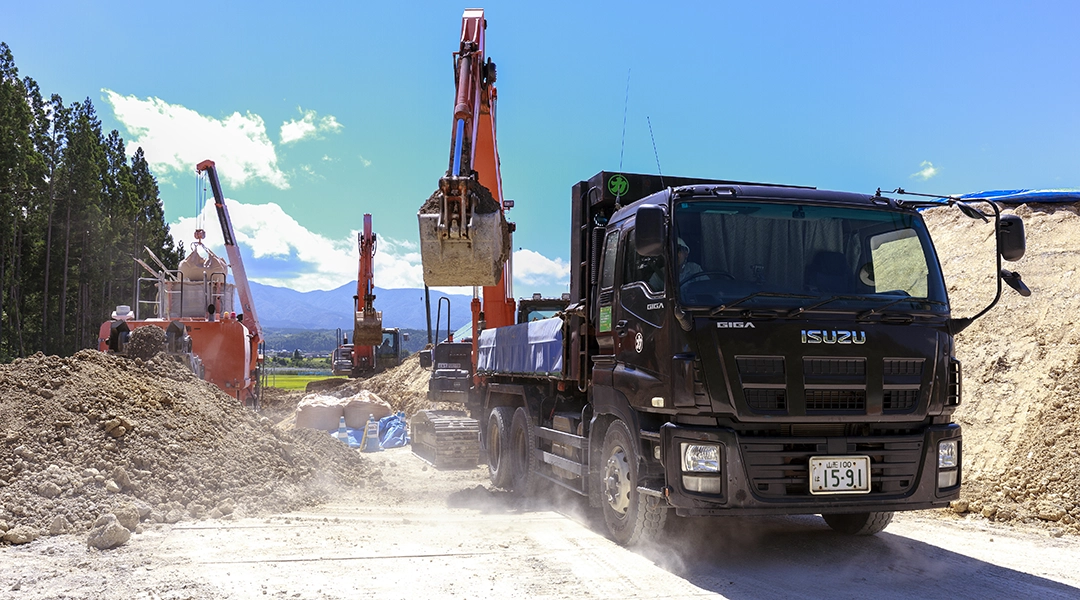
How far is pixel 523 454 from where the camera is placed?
10.4 meters

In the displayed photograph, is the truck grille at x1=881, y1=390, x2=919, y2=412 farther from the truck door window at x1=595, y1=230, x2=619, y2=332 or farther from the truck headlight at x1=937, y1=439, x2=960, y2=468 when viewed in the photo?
the truck door window at x1=595, y1=230, x2=619, y2=332

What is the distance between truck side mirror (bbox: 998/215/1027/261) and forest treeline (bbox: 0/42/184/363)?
113 feet

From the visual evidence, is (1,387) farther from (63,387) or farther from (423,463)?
(423,463)

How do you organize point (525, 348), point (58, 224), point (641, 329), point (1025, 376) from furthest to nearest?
1. point (58, 224)
2. point (1025, 376)
3. point (525, 348)
4. point (641, 329)

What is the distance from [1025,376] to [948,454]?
5.73 meters

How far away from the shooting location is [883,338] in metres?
6.22

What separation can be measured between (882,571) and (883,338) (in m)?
1.79

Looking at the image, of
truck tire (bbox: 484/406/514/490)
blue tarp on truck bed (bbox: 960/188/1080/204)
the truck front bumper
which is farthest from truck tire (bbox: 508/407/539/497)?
blue tarp on truck bed (bbox: 960/188/1080/204)

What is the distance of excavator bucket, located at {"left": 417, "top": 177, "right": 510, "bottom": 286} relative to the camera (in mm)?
9984

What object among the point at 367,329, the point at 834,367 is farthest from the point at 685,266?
the point at 367,329

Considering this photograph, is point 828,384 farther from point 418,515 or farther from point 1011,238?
point 418,515

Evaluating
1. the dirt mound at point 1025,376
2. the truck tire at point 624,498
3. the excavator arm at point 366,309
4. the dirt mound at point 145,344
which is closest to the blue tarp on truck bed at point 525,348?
the truck tire at point 624,498

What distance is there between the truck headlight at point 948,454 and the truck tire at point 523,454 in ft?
15.1

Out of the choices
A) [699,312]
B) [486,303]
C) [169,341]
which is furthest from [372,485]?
[699,312]
